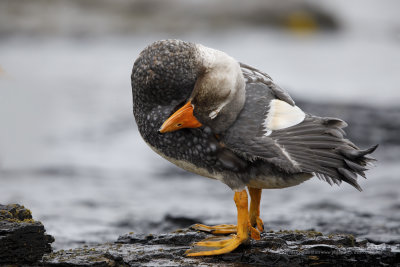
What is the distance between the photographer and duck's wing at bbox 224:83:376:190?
4.98 metres

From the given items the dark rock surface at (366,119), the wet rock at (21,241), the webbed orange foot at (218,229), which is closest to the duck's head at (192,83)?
the webbed orange foot at (218,229)

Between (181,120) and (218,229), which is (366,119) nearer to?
(218,229)

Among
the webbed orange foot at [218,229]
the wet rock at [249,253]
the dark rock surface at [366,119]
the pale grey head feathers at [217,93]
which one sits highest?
the dark rock surface at [366,119]

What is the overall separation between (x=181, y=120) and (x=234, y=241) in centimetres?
117

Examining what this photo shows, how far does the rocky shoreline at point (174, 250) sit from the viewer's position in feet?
16.3

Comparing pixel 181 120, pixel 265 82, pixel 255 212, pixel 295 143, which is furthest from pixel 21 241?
pixel 265 82

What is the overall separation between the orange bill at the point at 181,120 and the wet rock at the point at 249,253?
3.56ft

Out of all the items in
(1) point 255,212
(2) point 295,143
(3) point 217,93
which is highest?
(3) point 217,93

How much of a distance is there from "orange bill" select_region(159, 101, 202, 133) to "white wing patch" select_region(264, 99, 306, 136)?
1.89 feet

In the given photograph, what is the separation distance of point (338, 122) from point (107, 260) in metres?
2.21

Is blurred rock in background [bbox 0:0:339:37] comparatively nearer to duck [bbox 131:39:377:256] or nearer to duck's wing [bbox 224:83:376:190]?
duck [bbox 131:39:377:256]

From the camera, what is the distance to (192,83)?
17.0ft

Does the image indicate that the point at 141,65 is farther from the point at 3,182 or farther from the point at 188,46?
the point at 3,182

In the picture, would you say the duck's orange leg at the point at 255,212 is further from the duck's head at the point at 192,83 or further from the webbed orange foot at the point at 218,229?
the duck's head at the point at 192,83
